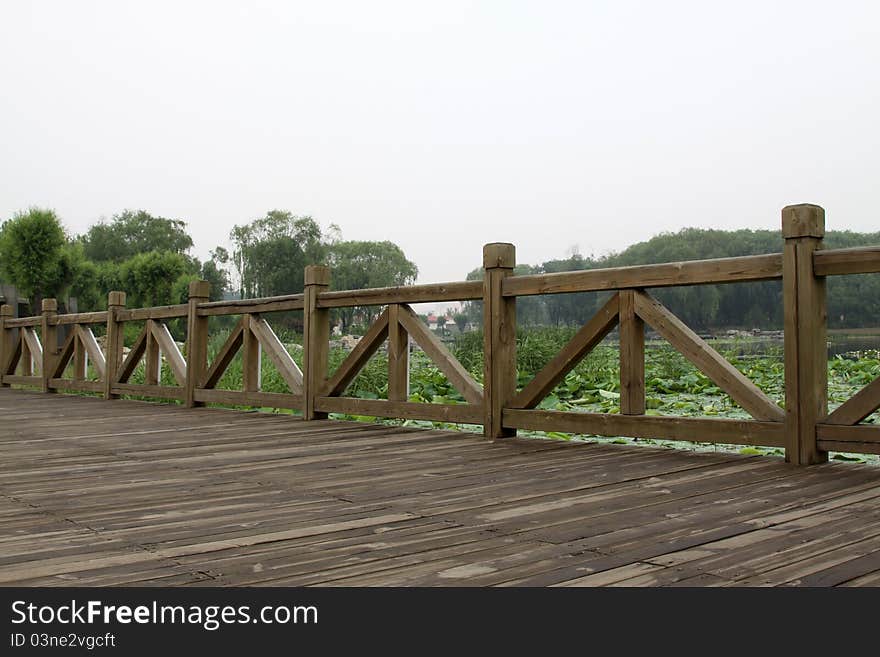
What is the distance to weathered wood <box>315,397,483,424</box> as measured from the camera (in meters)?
4.47

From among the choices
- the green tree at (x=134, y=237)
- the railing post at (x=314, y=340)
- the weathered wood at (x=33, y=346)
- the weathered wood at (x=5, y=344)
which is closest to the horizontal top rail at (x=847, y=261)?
the railing post at (x=314, y=340)

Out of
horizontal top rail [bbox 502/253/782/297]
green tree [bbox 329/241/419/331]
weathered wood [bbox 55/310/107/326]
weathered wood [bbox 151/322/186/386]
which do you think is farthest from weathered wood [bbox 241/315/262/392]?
green tree [bbox 329/241/419/331]

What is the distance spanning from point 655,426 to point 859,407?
0.86 m

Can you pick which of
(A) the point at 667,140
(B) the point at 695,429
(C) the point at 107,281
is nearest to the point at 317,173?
(A) the point at 667,140

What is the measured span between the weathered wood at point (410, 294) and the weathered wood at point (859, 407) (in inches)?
75.2

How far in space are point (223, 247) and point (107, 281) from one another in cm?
2635

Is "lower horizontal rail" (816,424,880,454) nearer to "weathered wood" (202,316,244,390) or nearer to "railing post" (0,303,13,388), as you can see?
"weathered wood" (202,316,244,390)

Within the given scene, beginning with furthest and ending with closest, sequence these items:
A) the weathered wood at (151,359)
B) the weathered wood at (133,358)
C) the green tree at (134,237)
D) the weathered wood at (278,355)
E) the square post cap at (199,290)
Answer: the green tree at (134,237)
the weathered wood at (133,358)
the weathered wood at (151,359)
the square post cap at (199,290)
the weathered wood at (278,355)

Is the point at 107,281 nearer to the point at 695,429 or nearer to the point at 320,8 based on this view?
→ the point at 320,8

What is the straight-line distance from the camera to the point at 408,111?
6369 centimetres

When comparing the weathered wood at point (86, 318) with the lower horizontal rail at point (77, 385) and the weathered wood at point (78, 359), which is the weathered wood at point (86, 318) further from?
the lower horizontal rail at point (77, 385)

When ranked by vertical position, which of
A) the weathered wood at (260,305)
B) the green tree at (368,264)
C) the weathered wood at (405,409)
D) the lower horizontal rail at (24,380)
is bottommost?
the lower horizontal rail at (24,380)

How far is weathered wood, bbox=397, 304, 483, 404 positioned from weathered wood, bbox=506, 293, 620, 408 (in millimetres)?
394

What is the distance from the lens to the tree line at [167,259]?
66.3ft
